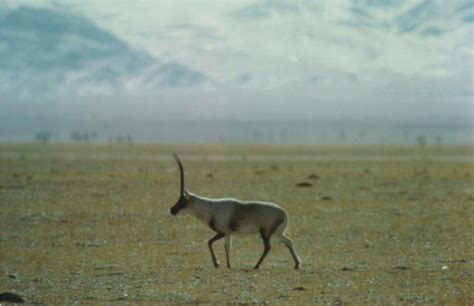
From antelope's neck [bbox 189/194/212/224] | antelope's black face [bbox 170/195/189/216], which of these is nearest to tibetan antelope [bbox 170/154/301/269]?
antelope's neck [bbox 189/194/212/224]

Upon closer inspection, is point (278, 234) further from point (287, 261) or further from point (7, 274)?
point (7, 274)

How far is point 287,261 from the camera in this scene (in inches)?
877

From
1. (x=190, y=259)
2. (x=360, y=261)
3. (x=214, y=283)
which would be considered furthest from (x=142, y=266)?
(x=360, y=261)

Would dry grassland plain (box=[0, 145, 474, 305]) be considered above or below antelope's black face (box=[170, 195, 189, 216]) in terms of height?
below

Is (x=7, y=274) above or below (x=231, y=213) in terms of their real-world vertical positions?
below

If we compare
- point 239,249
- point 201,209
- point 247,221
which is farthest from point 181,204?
point 239,249

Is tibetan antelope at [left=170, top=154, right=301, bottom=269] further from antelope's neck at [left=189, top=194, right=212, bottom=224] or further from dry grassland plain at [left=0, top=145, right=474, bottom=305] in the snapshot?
dry grassland plain at [left=0, top=145, right=474, bottom=305]

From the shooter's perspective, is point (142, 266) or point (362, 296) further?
point (142, 266)

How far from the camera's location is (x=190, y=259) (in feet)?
75.0

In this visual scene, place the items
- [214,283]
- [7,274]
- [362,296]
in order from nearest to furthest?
[362,296], [214,283], [7,274]

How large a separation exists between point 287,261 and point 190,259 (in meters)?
2.34

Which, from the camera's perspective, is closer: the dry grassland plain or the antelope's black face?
the dry grassland plain

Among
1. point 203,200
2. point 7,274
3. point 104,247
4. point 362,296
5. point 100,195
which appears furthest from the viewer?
point 100,195

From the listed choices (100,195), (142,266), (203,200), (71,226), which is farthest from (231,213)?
(100,195)
